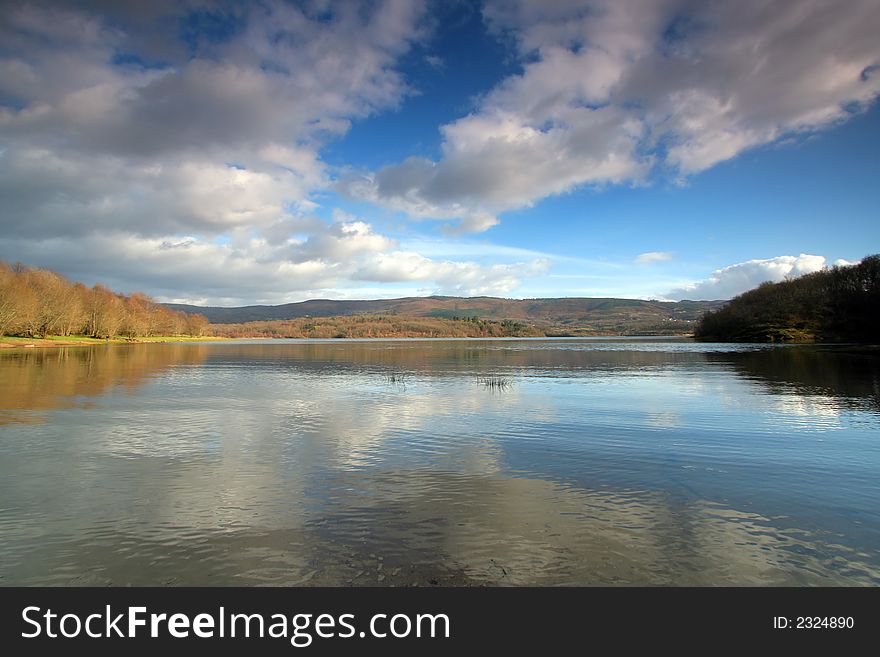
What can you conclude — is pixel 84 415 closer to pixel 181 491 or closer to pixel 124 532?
pixel 181 491

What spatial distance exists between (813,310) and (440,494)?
12750 centimetres

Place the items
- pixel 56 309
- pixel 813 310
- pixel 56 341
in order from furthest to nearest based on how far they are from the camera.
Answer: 1. pixel 813 310
2. pixel 56 341
3. pixel 56 309

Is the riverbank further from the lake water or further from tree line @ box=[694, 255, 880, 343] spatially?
tree line @ box=[694, 255, 880, 343]

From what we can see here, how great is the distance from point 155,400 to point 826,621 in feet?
91.6

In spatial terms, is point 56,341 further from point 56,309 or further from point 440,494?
point 440,494

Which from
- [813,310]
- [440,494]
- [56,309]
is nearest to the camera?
[440,494]

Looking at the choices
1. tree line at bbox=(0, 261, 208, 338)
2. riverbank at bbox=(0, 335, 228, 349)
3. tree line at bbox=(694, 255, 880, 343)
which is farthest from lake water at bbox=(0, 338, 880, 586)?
tree line at bbox=(694, 255, 880, 343)

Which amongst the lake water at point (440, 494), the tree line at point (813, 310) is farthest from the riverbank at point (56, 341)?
the tree line at point (813, 310)

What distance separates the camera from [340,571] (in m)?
7.13

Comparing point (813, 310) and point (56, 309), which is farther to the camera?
point (813, 310)

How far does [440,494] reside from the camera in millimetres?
10750

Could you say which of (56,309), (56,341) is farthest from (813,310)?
(56,341)

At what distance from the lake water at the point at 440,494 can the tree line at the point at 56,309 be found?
8448 centimetres

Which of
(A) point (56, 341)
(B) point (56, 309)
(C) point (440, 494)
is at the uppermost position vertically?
(B) point (56, 309)
